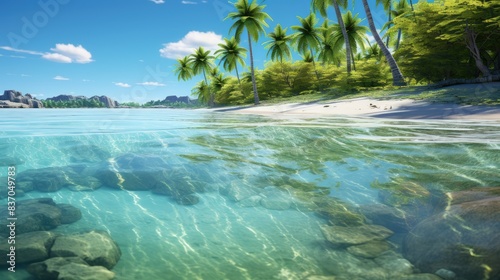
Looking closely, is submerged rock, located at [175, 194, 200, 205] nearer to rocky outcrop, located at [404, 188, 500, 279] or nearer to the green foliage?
rocky outcrop, located at [404, 188, 500, 279]

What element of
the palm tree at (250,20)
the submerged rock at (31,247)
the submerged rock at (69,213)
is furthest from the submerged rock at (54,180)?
the palm tree at (250,20)

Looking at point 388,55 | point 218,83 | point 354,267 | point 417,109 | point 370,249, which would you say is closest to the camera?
point 354,267

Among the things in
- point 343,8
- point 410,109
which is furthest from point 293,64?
point 410,109

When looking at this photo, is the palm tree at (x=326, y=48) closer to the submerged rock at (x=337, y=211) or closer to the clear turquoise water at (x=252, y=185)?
the clear turquoise water at (x=252, y=185)

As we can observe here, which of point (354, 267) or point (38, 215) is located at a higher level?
point (38, 215)

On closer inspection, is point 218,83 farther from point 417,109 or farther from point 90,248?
point 90,248

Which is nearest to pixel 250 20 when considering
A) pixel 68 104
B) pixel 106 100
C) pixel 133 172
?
pixel 133 172

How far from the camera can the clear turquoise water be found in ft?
8.75

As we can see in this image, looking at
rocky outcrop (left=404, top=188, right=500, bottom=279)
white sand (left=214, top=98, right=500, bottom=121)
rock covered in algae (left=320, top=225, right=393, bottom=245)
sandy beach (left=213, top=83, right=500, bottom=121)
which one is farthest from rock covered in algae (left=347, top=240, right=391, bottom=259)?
white sand (left=214, top=98, right=500, bottom=121)

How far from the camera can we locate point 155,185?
4617mm

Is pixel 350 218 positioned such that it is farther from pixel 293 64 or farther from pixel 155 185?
pixel 293 64

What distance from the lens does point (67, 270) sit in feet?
7.77

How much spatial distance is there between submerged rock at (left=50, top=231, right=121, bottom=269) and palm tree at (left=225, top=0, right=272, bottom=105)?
31.9 meters

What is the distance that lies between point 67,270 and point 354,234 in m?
2.38
